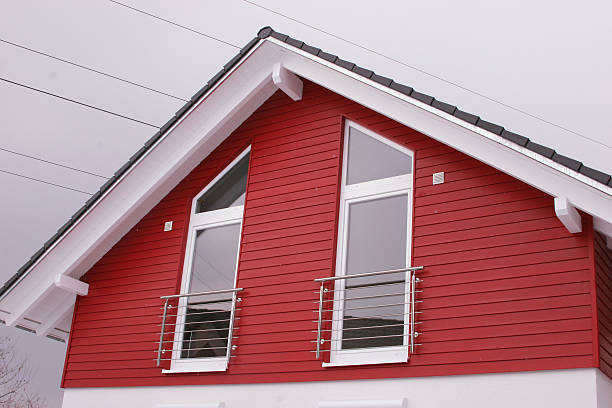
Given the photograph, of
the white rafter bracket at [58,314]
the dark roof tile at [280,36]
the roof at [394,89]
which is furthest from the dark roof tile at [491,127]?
the white rafter bracket at [58,314]

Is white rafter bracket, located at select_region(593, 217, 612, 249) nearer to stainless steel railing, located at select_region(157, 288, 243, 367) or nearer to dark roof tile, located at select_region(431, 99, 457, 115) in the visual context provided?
dark roof tile, located at select_region(431, 99, 457, 115)

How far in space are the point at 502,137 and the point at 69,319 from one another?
6.69m

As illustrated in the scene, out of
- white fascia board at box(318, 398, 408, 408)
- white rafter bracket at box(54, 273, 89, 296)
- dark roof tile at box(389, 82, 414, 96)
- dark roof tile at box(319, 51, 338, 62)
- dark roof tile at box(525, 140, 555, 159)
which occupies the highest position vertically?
dark roof tile at box(319, 51, 338, 62)

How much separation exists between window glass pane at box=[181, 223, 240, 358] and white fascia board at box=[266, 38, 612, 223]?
2.12 m

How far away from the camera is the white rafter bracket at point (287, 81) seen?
30.2ft

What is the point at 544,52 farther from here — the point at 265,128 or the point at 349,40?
the point at 265,128

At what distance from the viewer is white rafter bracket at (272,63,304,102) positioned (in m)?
9.22

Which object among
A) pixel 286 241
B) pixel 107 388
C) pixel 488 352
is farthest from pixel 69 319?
pixel 488 352

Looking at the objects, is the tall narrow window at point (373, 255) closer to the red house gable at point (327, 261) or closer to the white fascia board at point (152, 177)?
the red house gable at point (327, 261)

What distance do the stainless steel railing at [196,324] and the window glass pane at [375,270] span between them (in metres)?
1.37

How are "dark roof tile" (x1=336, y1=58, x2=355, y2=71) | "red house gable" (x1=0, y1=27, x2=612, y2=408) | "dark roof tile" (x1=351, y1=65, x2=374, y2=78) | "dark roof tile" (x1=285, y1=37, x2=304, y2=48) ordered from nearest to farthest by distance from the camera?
"red house gable" (x1=0, y1=27, x2=612, y2=408) < "dark roof tile" (x1=351, y1=65, x2=374, y2=78) < "dark roof tile" (x1=336, y1=58, x2=355, y2=71) < "dark roof tile" (x1=285, y1=37, x2=304, y2=48)

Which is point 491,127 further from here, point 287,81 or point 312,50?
point 287,81

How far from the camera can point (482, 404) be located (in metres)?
6.97

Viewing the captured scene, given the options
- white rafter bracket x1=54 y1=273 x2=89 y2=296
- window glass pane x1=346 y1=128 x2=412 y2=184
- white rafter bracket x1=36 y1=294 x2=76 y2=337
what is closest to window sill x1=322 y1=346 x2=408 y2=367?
window glass pane x1=346 y1=128 x2=412 y2=184
